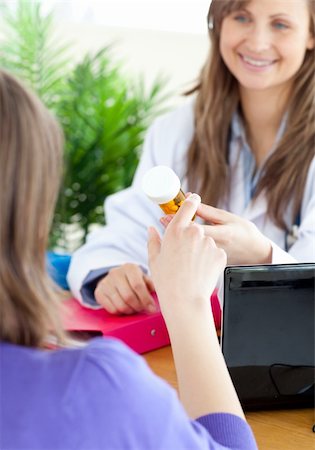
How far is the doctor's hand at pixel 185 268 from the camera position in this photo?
916 millimetres

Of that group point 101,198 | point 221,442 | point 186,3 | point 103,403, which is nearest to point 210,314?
point 221,442

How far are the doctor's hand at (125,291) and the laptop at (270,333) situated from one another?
1.10 ft

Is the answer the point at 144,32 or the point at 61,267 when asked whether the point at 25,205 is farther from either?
the point at 144,32

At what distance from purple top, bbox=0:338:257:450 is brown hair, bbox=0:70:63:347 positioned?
0.03 meters

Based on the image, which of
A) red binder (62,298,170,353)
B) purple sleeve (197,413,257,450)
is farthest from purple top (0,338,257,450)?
red binder (62,298,170,353)

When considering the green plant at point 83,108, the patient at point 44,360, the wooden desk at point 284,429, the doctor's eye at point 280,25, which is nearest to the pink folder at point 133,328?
the wooden desk at point 284,429

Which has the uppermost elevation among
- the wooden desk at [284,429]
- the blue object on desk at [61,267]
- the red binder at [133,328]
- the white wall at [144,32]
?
the white wall at [144,32]

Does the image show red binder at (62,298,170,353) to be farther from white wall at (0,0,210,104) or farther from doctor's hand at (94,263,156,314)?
white wall at (0,0,210,104)

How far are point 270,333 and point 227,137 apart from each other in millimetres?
789

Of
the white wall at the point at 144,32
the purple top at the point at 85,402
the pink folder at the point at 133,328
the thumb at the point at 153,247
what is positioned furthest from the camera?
the white wall at the point at 144,32

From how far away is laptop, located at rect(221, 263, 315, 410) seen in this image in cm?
109

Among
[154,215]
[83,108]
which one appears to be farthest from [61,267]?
[83,108]

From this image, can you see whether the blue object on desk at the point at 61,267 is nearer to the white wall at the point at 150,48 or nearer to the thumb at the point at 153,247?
the thumb at the point at 153,247

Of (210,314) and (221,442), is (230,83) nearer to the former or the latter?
(210,314)
